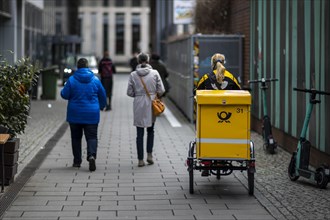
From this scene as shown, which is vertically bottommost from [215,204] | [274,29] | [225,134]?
[215,204]

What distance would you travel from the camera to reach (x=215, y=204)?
28.5 ft

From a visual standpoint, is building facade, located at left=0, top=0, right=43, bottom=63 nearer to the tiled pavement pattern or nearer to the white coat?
the tiled pavement pattern

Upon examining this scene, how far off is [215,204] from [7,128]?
2.83 m

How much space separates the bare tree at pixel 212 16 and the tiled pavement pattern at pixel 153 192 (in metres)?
8.40

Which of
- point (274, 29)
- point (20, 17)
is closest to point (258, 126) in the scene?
point (274, 29)

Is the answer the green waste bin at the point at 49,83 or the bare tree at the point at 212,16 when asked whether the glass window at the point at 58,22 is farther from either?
the bare tree at the point at 212,16

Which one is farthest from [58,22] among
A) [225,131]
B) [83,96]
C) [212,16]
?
[225,131]

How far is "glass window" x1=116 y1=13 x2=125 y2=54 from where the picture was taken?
118188mm

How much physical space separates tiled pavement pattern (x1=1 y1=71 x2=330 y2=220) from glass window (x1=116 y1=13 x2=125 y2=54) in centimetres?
10488

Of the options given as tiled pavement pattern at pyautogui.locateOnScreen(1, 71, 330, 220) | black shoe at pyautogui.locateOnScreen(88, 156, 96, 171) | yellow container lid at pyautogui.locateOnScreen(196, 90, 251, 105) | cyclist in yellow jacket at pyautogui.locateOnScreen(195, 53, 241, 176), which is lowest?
tiled pavement pattern at pyautogui.locateOnScreen(1, 71, 330, 220)

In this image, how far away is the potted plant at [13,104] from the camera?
31.8ft

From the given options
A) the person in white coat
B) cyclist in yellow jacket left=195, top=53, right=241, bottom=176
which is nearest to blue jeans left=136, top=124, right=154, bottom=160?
the person in white coat

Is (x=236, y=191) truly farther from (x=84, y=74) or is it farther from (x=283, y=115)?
(x=283, y=115)

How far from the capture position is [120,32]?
392 feet
